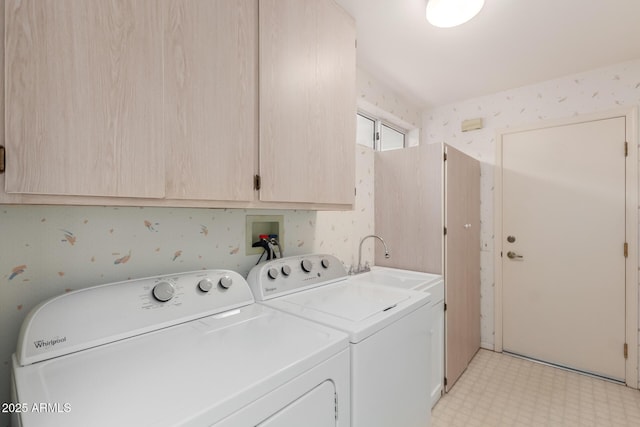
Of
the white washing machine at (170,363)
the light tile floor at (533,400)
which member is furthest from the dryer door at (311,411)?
the light tile floor at (533,400)

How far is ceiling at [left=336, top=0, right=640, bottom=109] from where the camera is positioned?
170cm

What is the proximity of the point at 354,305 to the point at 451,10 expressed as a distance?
62.2 inches

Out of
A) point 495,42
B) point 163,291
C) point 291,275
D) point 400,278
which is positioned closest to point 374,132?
point 495,42

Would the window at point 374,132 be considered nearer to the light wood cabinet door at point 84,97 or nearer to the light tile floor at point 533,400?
the light wood cabinet door at point 84,97

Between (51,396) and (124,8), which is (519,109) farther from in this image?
(51,396)

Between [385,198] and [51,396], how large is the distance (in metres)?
2.24

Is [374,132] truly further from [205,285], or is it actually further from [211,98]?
[205,285]

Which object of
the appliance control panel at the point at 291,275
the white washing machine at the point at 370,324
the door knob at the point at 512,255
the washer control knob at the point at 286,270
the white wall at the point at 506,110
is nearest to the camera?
the white washing machine at the point at 370,324

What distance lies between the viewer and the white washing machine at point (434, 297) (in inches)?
77.7

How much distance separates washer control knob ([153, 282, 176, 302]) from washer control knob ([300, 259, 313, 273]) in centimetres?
67

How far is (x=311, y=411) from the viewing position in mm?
833

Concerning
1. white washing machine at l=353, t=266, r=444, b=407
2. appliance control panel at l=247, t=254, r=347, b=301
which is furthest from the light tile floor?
appliance control panel at l=247, t=254, r=347, b=301

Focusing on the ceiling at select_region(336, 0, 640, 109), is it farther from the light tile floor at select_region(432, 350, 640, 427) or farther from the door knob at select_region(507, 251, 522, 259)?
the light tile floor at select_region(432, 350, 640, 427)

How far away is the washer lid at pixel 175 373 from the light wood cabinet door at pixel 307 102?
0.55 m
